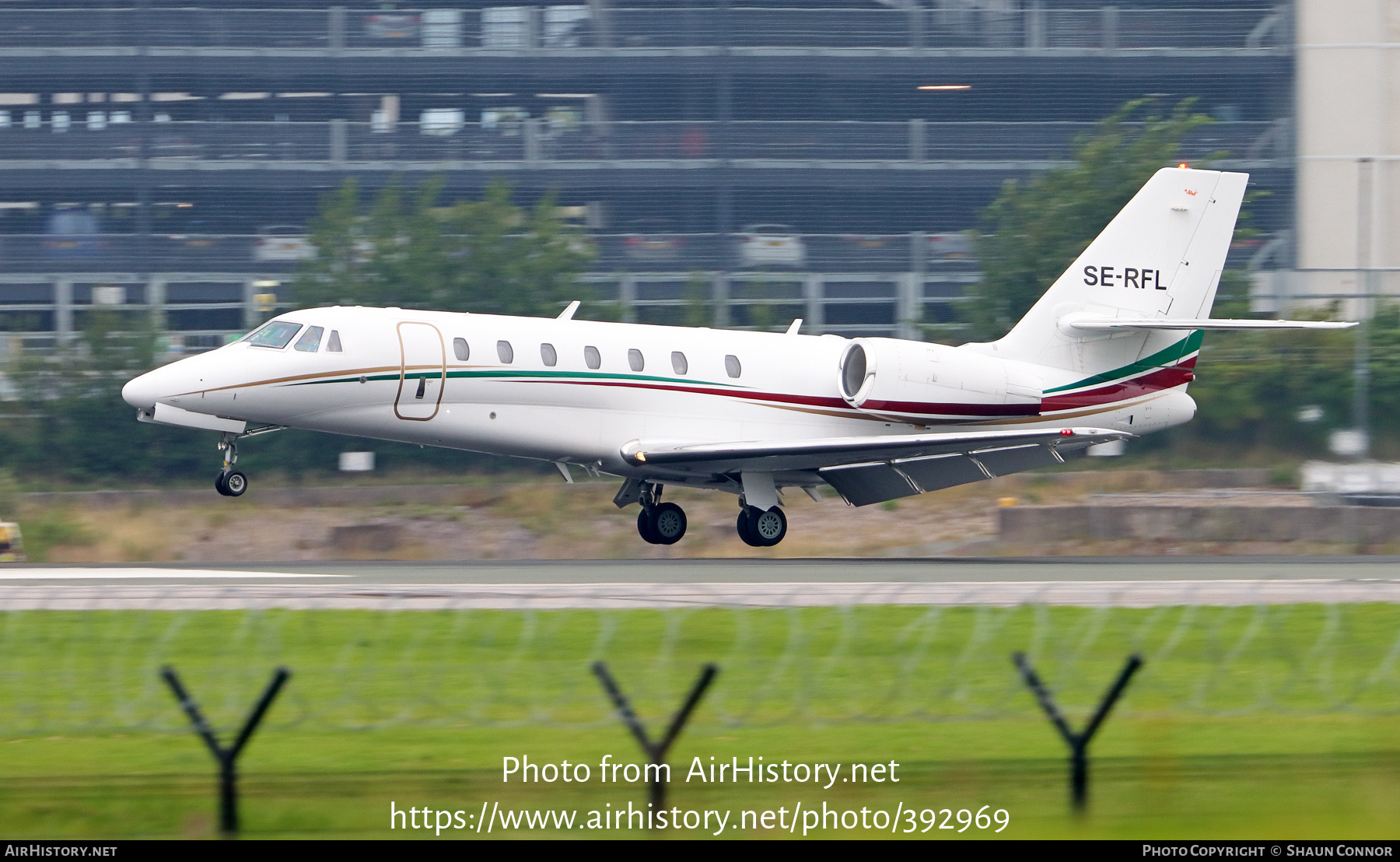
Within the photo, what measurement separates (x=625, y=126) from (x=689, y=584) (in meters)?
28.7

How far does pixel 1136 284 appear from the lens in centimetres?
2478

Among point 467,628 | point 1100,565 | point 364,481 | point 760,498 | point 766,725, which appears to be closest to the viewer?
point 766,725

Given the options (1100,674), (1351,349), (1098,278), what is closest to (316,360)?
(1098,278)

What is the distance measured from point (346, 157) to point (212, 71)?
429 cm

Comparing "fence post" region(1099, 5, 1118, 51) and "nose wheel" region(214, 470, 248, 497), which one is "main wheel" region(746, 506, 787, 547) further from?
"fence post" region(1099, 5, 1118, 51)

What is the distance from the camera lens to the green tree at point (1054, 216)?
36594 millimetres

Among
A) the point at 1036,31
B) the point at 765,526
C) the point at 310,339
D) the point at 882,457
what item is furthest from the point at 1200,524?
the point at 1036,31

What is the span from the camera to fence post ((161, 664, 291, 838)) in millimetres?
7312

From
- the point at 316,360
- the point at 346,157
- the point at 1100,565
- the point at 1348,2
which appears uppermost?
the point at 1348,2

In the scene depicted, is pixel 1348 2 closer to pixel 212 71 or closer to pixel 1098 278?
pixel 1098 278

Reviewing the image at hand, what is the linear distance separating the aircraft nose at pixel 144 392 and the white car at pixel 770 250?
24576 mm

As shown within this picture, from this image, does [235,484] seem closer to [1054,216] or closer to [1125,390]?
[1125,390]
